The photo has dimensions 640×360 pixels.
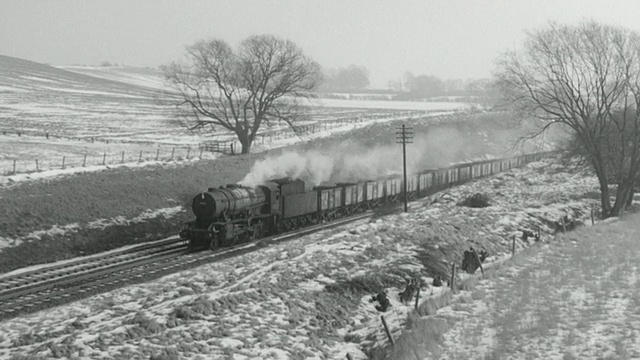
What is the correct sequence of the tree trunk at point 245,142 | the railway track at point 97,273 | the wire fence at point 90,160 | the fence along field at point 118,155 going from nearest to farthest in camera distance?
the railway track at point 97,273
the wire fence at point 90,160
the fence along field at point 118,155
the tree trunk at point 245,142

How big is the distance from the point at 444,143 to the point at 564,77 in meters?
48.9

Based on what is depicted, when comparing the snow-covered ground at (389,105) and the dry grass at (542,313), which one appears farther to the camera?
the snow-covered ground at (389,105)

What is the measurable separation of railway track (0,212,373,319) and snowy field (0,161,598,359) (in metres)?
1.05

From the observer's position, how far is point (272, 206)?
32.9 m

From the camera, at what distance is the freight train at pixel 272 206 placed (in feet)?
94.1

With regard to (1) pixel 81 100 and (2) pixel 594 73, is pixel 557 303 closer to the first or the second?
(2) pixel 594 73

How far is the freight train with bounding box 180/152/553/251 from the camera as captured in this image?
1129 inches

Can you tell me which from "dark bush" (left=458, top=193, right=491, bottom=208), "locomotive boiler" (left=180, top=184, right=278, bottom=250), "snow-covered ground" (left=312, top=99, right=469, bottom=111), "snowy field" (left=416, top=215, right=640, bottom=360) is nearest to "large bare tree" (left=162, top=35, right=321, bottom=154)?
"dark bush" (left=458, top=193, right=491, bottom=208)

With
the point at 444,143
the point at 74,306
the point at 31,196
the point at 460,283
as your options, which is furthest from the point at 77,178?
the point at 444,143

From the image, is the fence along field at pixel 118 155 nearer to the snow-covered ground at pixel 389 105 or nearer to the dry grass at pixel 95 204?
the dry grass at pixel 95 204

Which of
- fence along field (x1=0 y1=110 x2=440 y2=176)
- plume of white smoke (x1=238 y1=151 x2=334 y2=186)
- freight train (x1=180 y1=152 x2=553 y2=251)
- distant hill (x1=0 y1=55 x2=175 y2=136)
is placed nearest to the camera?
freight train (x1=180 y1=152 x2=553 y2=251)

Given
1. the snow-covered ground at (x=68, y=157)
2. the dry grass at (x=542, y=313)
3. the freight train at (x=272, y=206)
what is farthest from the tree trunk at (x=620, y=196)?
the snow-covered ground at (x=68, y=157)

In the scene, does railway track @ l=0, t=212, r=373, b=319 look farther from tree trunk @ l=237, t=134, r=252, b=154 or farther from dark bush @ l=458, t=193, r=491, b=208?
tree trunk @ l=237, t=134, r=252, b=154

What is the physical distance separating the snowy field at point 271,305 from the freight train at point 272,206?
2.37 metres
